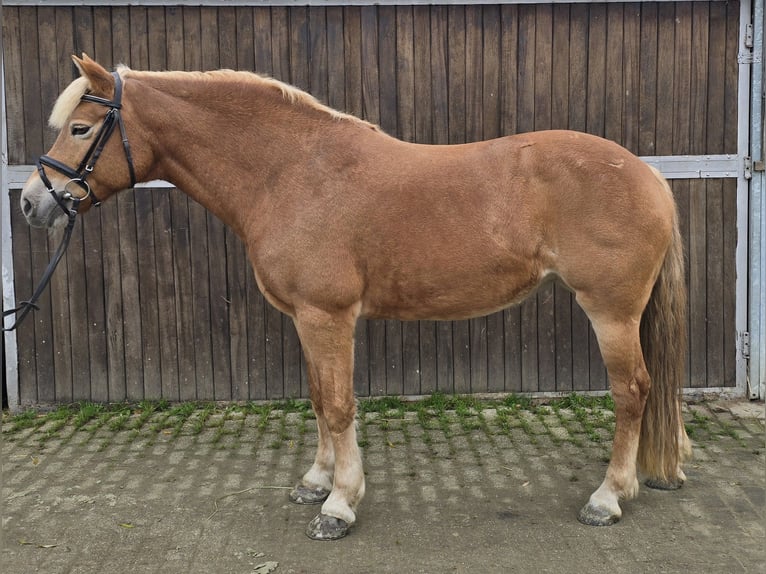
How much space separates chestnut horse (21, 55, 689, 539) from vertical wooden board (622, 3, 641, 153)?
207 cm

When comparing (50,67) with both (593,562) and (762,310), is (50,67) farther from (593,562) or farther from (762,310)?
(762,310)

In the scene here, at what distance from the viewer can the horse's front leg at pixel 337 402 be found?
129 inches

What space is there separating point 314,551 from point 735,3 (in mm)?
5214

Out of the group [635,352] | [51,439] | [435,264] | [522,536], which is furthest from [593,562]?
[51,439]

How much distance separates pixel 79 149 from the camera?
3219 mm

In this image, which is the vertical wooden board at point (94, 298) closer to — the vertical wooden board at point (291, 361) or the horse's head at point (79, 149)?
the vertical wooden board at point (291, 361)

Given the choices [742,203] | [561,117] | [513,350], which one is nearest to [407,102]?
[561,117]

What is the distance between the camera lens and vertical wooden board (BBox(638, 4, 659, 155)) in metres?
5.26

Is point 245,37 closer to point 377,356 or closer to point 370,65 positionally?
point 370,65

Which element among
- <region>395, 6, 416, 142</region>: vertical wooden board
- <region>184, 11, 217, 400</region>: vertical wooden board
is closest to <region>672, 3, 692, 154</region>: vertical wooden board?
<region>395, 6, 416, 142</region>: vertical wooden board

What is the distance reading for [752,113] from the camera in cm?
530

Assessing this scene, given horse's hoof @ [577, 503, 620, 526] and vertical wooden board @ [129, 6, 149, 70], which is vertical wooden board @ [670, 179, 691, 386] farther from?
vertical wooden board @ [129, 6, 149, 70]

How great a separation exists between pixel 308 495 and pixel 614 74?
405 centimetres

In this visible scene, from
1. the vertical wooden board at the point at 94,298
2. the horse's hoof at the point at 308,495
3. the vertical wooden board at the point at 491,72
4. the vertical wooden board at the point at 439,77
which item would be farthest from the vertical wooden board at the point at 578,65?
the vertical wooden board at the point at 94,298
